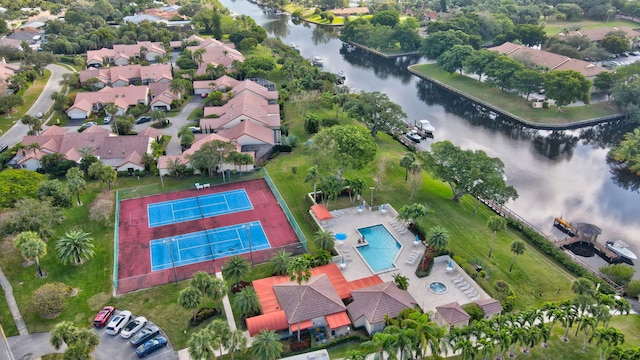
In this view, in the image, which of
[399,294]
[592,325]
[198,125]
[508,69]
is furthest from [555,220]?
[198,125]

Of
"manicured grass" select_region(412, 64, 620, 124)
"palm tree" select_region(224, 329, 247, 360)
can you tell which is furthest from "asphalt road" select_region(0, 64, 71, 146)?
"manicured grass" select_region(412, 64, 620, 124)

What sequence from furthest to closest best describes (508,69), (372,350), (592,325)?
(508,69), (592,325), (372,350)

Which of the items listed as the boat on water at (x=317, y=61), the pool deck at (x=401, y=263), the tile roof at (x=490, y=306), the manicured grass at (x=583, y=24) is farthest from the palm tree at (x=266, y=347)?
the manicured grass at (x=583, y=24)

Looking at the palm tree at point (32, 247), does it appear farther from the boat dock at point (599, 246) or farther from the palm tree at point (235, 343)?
the boat dock at point (599, 246)

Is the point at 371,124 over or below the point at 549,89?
below

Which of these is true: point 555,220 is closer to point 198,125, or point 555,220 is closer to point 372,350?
point 372,350

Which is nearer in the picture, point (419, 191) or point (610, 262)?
point (610, 262)

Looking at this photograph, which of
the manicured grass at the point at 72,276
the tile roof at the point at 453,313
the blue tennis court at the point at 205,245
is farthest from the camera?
the blue tennis court at the point at 205,245

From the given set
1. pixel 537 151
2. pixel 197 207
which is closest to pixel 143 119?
pixel 197 207
